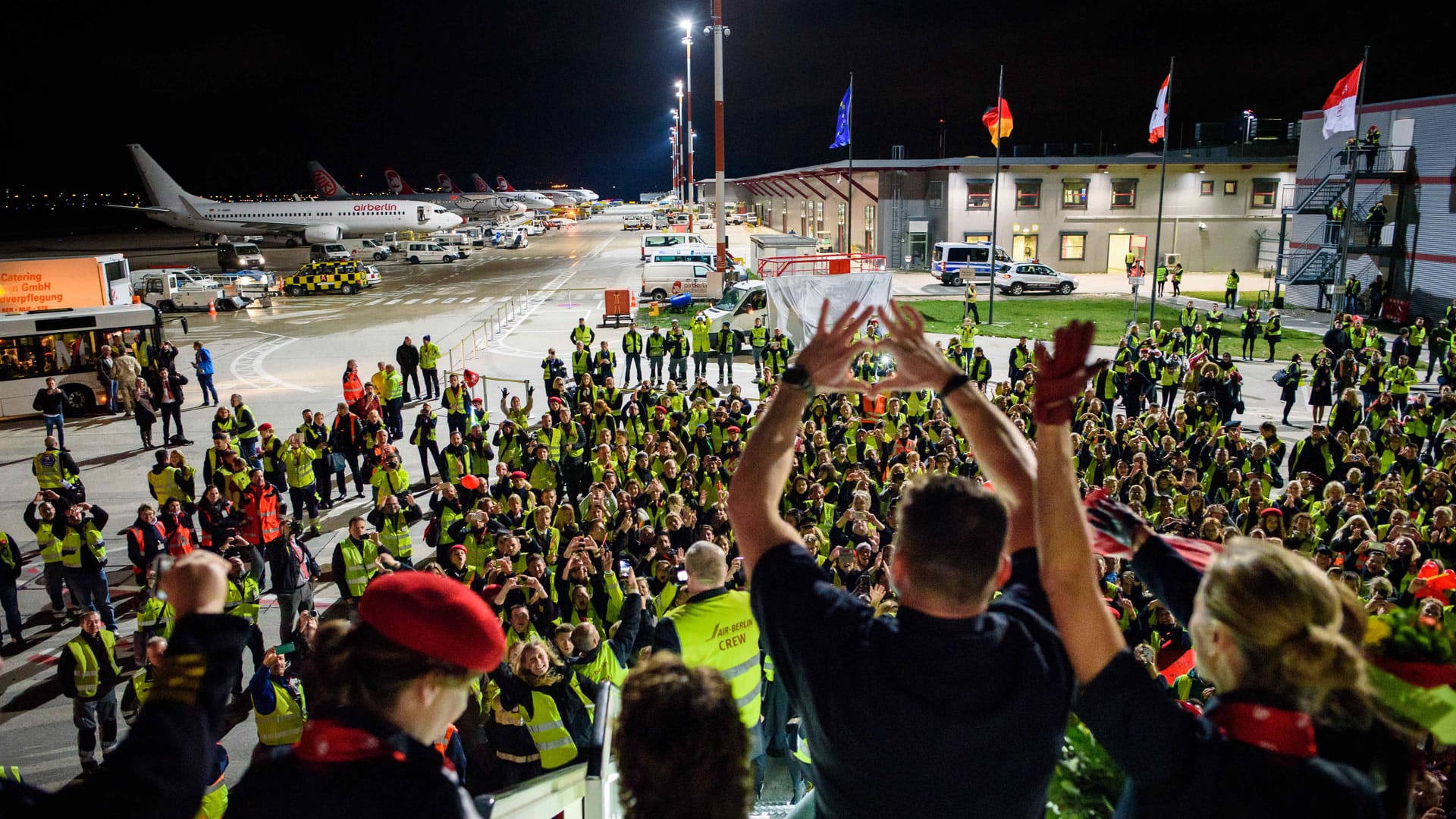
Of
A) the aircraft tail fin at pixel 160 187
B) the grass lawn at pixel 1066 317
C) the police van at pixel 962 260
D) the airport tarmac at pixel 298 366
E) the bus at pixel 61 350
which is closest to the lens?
the airport tarmac at pixel 298 366

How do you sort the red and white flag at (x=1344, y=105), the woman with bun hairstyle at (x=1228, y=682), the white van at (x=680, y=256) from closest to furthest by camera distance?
the woman with bun hairstyle at (x=1228, y=682)
the red and white flag at (x=1344, y=105)
the white van at (x=680, y=256)

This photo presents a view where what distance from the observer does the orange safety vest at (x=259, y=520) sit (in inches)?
381

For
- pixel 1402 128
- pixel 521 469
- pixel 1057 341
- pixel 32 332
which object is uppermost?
pixel 1402 128

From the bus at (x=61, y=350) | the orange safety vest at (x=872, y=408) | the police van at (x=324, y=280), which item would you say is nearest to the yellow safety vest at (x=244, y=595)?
the orange safety vest at (x=872, y=408)

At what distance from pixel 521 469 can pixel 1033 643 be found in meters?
11.6

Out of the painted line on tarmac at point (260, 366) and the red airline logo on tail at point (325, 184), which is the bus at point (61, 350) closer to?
the painted line on tarmac at point (260, 366)

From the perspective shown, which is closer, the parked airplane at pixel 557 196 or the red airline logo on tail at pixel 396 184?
the red airline logo on tail at pixel 396 184

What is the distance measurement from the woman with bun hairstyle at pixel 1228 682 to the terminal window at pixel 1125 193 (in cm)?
4956

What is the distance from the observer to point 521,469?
1282cm

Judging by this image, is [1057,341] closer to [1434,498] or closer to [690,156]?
[1434,498]

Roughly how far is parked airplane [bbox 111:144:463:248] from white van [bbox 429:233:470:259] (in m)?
3.01

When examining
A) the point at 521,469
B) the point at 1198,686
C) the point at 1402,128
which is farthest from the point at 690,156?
the point at 1198,686

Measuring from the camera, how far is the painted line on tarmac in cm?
2278

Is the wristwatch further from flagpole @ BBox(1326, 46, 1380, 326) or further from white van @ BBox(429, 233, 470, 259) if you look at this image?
white van @ BBox(429, 233, 470, 259)
